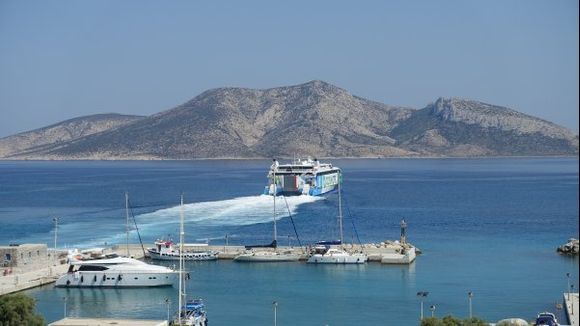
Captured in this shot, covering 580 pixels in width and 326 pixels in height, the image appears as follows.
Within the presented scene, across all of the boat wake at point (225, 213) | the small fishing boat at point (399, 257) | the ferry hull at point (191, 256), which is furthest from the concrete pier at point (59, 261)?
the boat wake at point (225, 213)

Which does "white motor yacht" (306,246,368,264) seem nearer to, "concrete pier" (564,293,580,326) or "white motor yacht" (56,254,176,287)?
"white motor yacht" (56,254,176,287)

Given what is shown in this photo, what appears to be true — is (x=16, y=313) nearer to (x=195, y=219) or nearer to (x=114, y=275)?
(x=114, y=275)

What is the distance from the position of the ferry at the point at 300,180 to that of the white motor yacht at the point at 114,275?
176 ft

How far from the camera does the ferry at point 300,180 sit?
97.7 m

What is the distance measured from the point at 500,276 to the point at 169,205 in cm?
4279

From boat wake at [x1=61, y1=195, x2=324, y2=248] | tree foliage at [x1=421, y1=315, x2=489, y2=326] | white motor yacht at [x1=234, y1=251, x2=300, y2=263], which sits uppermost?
tree foliage at [x1=421, y1=315, x2=489, y2=326]

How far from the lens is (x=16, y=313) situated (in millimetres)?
25047

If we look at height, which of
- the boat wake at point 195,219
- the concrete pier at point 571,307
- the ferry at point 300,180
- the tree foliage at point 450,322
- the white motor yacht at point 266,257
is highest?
the ferry at point 300,180

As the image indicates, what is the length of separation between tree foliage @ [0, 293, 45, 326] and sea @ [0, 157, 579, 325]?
24.2 feet

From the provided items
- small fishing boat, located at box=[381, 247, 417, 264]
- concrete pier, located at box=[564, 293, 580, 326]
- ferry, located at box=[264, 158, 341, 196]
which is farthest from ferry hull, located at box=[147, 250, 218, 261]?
ferry, located at box=[264, 158, 341, 196]

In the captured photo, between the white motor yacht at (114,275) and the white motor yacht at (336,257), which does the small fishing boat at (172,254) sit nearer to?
→ the white motor yacht at (336,257)

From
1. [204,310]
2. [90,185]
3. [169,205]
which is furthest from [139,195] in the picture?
[204,310]

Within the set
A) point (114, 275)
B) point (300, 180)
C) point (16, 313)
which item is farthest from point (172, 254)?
point (300, 180)

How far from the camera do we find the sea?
34719 mm
